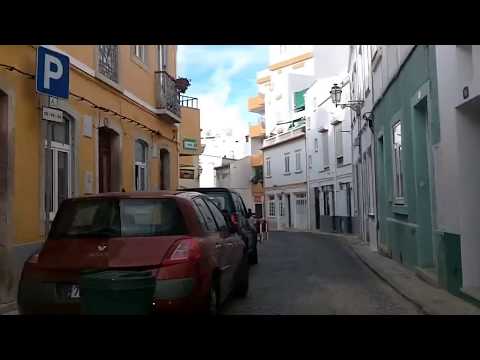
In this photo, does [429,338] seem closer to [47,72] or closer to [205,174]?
[47,72]

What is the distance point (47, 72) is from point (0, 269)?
124 inches

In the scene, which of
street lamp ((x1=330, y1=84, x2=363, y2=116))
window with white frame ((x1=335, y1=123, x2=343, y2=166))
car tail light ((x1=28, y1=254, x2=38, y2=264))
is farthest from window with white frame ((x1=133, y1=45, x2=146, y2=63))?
window with white frame ((x1=335, y1=123, x2=343, y2=166))

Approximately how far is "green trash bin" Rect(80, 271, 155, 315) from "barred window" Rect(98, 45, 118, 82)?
7.73 meters

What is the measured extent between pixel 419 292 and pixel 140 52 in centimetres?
992

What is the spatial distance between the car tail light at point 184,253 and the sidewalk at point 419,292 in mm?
3452

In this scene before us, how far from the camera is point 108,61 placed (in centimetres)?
1293

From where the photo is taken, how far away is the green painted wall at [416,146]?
374 inches

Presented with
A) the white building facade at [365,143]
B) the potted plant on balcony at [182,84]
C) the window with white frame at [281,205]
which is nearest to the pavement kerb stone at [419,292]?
the white building facade at [365,143]

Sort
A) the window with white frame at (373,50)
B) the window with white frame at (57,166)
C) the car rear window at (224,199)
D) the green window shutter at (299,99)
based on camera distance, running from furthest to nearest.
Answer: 1. the green window shutter at (299,99)
2. the window with white frame at (373,50)
3. the car rear window at (224,199)
4. the window with white frame at (57,166)

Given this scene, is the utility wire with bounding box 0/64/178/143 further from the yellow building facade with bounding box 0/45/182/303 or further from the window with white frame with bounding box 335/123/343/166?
the window with white frame with bounding box 335/123/343/166

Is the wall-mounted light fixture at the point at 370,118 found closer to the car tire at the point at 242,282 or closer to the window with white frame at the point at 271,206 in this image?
the car tire at the point at 242,282

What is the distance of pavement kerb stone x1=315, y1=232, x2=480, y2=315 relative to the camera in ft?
25.1

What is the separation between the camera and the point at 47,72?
9266mm

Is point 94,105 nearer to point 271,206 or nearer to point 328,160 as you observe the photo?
point 328,160
